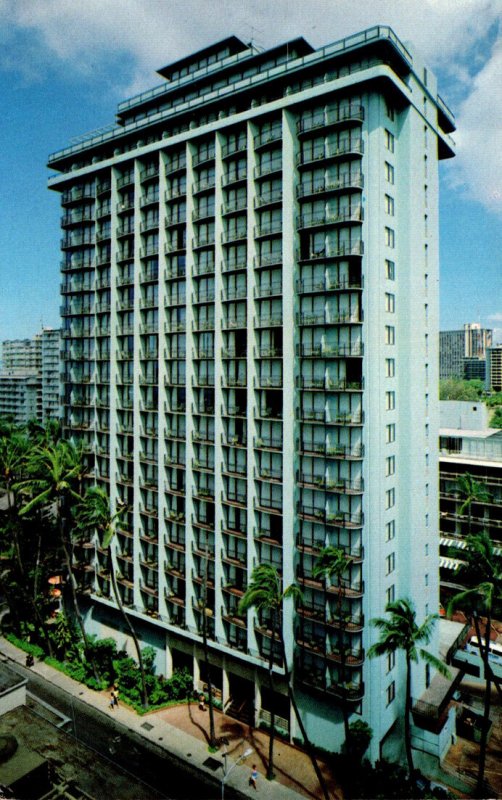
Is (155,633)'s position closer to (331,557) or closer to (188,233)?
(331,557)

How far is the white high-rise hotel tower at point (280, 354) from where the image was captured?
52.3 metres

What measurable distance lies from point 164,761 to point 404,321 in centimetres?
4953

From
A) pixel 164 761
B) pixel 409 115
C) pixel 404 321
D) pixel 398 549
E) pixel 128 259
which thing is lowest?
pixel 164 761

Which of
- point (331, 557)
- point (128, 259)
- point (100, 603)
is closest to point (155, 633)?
point (100, 603)

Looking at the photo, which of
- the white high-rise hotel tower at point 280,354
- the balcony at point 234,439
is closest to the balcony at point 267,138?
the white high-rise hotel tower at point 280,354

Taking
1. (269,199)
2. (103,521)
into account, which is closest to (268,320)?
(269,199)

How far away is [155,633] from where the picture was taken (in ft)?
227

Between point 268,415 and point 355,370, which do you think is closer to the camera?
point 355,370

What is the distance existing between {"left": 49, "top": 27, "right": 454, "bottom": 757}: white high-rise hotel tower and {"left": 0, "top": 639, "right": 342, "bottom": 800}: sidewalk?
109 inches

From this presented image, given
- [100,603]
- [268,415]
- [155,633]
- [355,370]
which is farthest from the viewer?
[100,603]

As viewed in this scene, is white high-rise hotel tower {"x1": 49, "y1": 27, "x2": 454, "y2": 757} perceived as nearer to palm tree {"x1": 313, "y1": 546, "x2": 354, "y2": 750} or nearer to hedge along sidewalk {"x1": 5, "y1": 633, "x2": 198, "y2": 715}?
palm tree {"x1": 313, "y1": 546, "x2": 354, "y2": 750}

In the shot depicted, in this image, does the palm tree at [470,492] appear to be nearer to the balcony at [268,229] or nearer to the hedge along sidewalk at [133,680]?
the hedge along sidewalk at [133,680]

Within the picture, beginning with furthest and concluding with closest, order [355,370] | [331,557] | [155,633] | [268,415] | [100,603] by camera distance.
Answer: [100,603]
[155,633]
[268,415]
[355,370]
[331,557]

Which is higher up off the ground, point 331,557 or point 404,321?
point 404,321
